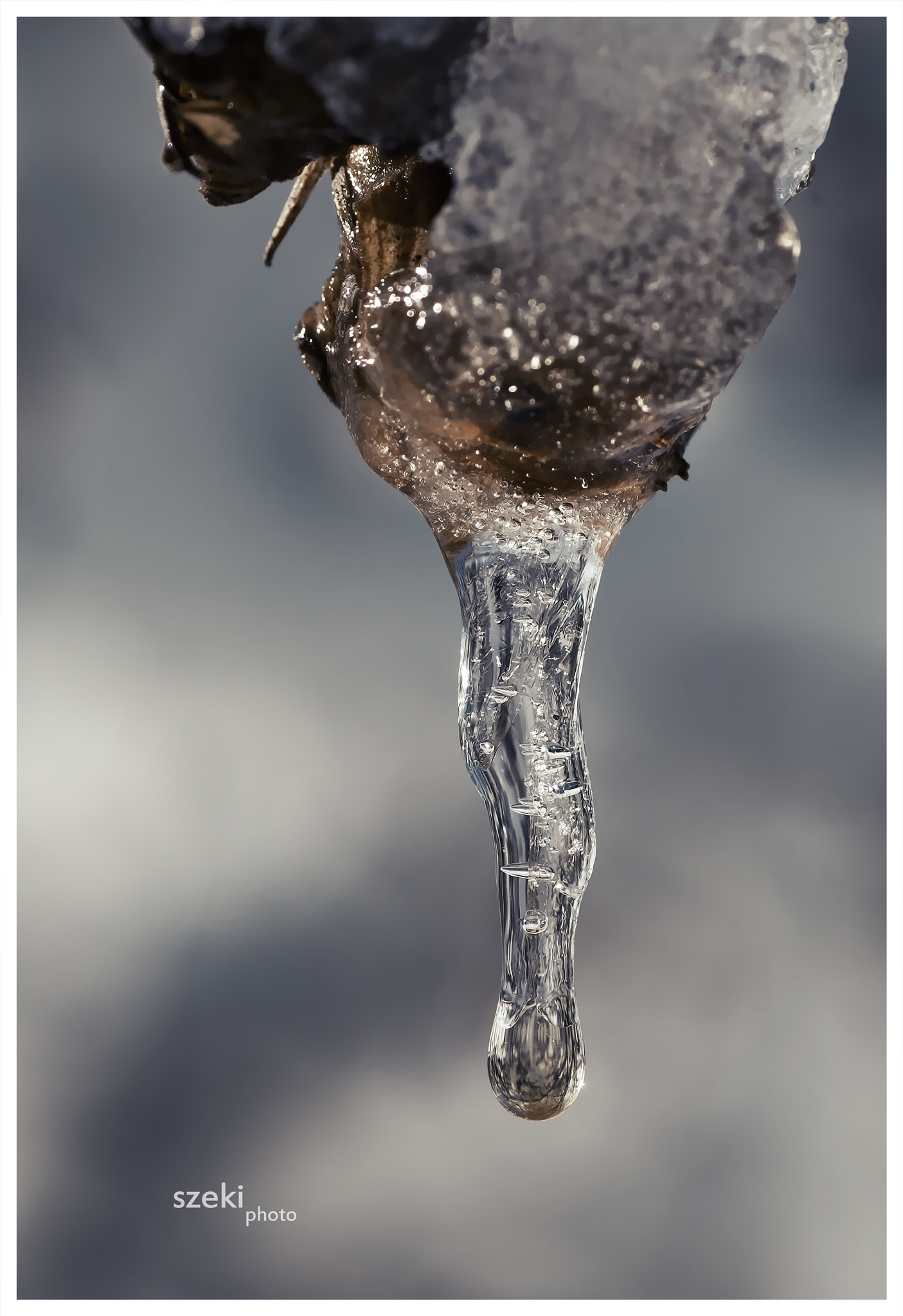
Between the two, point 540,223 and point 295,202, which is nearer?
point 540,223

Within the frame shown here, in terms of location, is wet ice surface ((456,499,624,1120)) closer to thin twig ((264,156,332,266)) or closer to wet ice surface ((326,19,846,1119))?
wet ice surface ((326,19,846,1119))

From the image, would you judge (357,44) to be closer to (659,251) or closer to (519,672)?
(659,251)

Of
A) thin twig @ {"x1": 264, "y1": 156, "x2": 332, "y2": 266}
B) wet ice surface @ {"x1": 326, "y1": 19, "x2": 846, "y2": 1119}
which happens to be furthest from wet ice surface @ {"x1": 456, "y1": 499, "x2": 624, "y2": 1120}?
thin twig @ {"x1": 264, "y1": 156, "x2": 332, "y2": 266}

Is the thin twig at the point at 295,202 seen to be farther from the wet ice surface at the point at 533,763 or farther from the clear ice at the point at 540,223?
the wet ice surface at the point at 533,763

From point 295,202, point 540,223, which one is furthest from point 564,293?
point 295,202

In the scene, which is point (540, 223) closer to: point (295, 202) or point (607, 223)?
point (607, 223)

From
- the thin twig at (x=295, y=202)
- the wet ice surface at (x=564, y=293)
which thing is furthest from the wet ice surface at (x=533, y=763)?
the thin twig at (x=295, y=202)
